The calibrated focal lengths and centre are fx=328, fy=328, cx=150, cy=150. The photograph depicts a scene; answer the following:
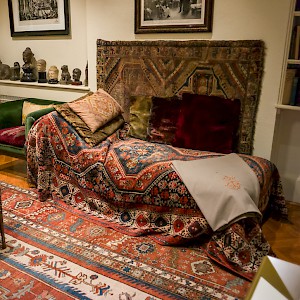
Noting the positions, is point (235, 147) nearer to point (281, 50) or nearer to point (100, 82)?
point (281, 50)

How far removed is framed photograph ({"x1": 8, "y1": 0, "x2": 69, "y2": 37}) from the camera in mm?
3873

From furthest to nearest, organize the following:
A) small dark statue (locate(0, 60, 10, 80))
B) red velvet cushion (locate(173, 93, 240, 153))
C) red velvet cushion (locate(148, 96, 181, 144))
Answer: small dark statue (locate(0, 60, 10, 80)) < red velvet cushion (locate(148, 96, 181, 144)) < red velvet cushion (locate(173, 93, 240, 153))

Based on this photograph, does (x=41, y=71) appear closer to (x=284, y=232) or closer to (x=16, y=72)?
(x=16, y=72)

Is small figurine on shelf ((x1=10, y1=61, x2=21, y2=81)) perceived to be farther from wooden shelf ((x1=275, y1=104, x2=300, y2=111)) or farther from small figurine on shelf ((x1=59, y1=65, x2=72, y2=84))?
wooden shelf ((x1=275, y1=104, x2=300, y2=111))

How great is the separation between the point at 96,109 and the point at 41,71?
1587mm

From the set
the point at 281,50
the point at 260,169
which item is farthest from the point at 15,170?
the point at 281,50

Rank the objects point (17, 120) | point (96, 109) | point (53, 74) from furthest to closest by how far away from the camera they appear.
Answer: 1. point (53, 74)
2. point (17, 120)
3. point (96, 109)

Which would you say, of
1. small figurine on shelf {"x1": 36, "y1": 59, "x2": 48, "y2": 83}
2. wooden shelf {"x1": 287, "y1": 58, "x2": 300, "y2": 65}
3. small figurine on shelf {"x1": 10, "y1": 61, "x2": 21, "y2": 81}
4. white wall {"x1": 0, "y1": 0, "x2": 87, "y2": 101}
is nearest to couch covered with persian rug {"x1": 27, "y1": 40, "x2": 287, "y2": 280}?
wooden shelf {"x1": 287, "y1": 58, "x2": 300, "y2": 65}

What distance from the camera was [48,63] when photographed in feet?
13.9

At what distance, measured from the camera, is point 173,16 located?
119 inches

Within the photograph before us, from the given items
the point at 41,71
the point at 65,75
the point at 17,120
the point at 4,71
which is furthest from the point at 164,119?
the point at 4,71

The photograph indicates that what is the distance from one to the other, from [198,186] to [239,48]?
132 centimetres

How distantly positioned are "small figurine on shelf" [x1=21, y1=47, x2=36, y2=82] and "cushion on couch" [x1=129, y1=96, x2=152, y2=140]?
69.3 inches

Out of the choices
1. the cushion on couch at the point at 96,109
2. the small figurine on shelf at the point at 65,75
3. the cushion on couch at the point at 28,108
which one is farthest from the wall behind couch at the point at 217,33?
the cushion on couch at the point at 96,109
